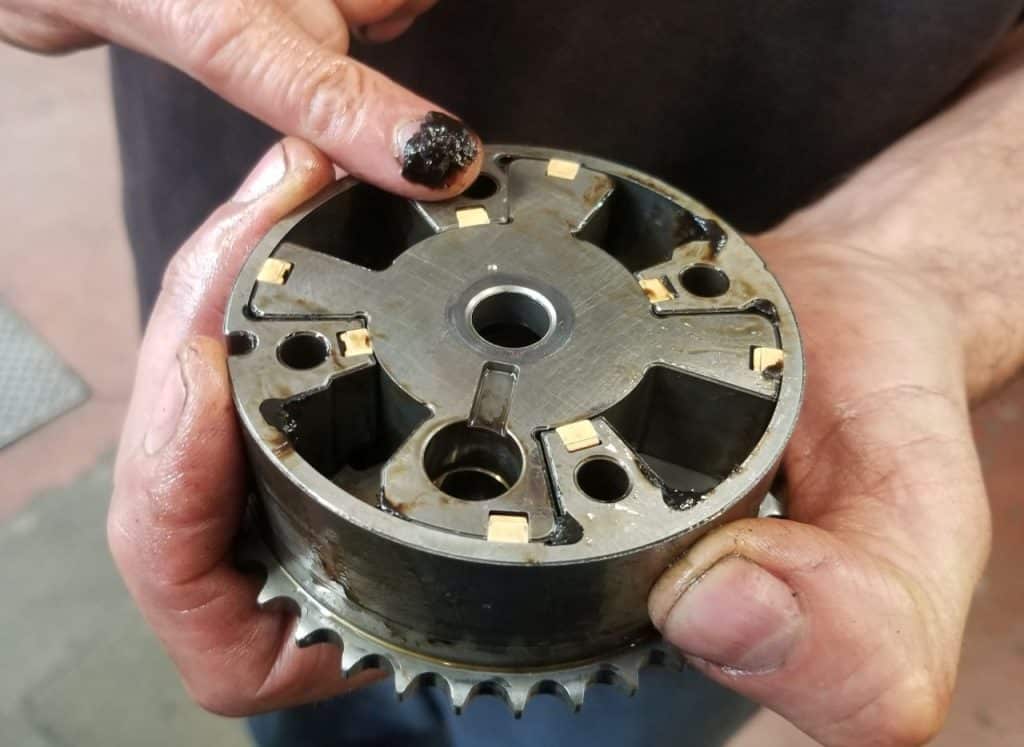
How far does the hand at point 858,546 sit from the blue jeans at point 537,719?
0.52 metres

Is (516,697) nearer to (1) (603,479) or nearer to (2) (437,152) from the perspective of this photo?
(1) (603,479)

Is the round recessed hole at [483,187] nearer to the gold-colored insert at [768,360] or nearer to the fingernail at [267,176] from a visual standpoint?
the fingernail at [267,176]

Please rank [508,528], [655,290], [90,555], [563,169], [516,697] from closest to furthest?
[508,528]
[516,697]
[655,290]
[563,169]
[90,555]

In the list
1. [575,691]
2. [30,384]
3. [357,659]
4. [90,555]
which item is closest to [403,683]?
[357,659]

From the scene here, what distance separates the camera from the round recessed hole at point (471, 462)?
106 centimetres

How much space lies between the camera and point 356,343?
3.68ft

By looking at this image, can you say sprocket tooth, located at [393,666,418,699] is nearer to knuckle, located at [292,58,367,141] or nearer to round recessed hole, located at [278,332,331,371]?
round recessed hole, located at [278,332,331,371]

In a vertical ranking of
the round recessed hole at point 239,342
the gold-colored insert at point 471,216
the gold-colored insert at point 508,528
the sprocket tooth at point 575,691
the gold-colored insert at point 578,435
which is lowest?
the sprocket tooth at point 575,691

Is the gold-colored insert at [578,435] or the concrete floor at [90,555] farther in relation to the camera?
the concrete floor at [90,555]

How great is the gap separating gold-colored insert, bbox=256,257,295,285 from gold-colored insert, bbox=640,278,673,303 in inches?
17.0

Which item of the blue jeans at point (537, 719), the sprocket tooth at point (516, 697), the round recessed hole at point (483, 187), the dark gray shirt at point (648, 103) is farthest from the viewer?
the blue jeans at point (537, 719)

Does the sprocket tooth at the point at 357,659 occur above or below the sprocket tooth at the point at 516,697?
below

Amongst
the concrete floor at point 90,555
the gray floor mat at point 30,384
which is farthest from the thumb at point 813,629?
the gray floor mat at point 30,384

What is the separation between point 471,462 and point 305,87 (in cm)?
56
